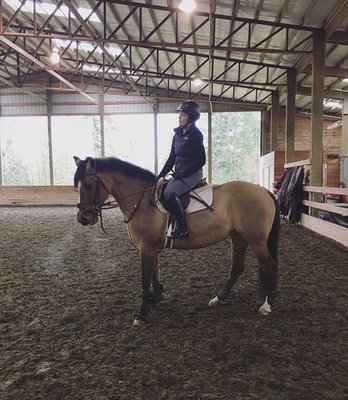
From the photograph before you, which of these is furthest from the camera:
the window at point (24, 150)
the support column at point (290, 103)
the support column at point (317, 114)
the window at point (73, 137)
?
the window at point (24, 150)

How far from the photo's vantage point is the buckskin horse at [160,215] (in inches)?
119

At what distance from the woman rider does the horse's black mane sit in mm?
157

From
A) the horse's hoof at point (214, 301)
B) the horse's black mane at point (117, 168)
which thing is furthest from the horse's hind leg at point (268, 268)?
the horse's black mane at point (117, 168)

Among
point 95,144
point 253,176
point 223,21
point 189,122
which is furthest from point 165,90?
point 189,122

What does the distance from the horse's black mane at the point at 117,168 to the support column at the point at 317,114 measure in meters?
5.76

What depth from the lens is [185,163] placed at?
10.4ft

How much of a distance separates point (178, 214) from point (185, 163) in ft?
1.68

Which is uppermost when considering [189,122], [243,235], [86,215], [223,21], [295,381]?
[223,21]

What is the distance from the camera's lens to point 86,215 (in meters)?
3.05

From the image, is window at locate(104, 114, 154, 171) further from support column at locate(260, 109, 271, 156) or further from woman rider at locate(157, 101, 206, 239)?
woman rider at locate(157, 101, 206, 239)

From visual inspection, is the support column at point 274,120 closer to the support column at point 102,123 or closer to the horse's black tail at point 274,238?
the support column at point 102,123

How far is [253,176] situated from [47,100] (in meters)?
13.3

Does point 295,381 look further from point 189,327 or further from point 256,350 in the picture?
point 189,327

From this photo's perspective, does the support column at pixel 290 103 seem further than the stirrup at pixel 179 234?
Yes
